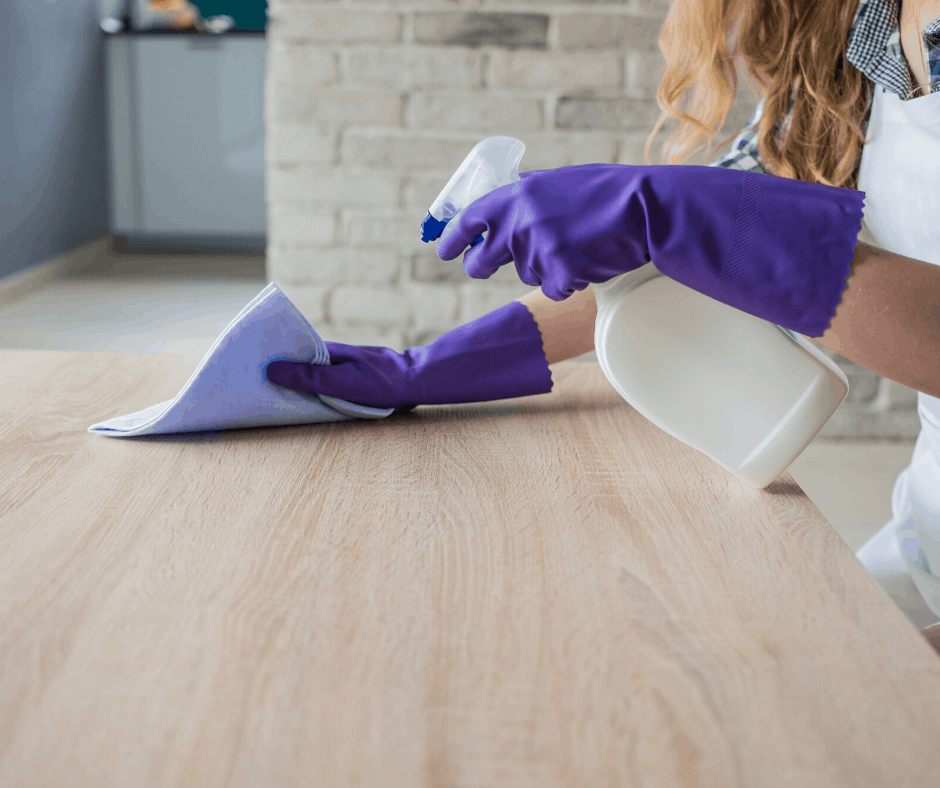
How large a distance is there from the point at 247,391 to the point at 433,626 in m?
0.30

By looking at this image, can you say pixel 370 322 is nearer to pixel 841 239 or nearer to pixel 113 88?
pixel 841 239

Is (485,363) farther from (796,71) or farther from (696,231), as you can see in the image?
(796,71)

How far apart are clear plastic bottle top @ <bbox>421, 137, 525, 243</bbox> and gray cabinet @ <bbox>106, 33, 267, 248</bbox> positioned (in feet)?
11.3

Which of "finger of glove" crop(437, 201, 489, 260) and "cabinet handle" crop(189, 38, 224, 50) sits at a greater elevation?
"cabinet handle" crop(189, 38, 224, 50)

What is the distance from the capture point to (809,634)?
36 centimetres

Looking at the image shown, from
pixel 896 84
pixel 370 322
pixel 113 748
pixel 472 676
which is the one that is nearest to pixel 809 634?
pixel 472 676

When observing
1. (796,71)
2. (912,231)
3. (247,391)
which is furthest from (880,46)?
(247,391)

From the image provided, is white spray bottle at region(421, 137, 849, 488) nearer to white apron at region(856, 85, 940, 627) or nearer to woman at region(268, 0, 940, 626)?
woman at region(268, 0, 940, 626)

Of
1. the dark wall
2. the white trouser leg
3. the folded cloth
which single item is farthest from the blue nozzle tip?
the dark wall

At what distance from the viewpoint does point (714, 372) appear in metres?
0.50

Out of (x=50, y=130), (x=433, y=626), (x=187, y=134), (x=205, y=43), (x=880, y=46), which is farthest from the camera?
(x=187, y=134)

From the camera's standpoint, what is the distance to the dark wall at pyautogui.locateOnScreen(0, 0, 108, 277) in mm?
2955

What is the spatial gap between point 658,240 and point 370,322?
1.28 metres

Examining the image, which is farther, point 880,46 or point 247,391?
point 880,46
